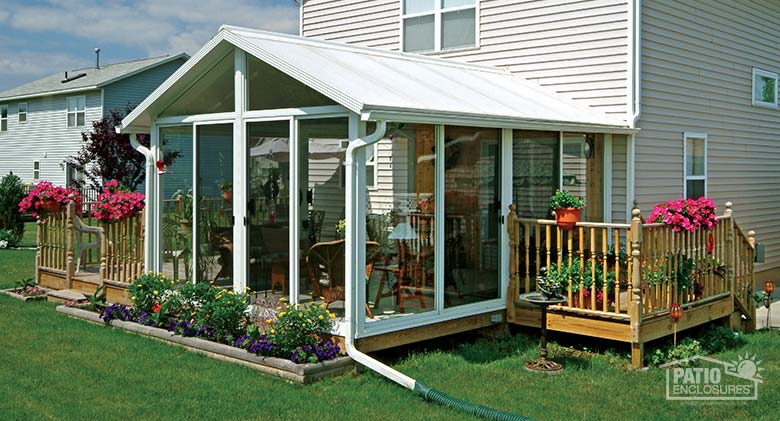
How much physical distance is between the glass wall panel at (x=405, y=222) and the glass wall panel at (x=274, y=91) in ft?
2.75

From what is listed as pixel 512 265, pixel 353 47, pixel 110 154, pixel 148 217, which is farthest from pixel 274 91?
pixel 110 154

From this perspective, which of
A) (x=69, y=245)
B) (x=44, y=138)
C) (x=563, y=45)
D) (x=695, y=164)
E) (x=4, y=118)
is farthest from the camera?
(x=4, y=118)

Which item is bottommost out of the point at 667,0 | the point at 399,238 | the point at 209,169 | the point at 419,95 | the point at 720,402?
the point at 720,402

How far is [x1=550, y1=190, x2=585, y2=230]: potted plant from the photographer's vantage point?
8211 millimetres

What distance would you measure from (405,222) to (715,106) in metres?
6.89

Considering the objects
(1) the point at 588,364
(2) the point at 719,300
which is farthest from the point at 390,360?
(2) the point at 719,300

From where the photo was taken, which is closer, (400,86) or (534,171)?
(400,86)

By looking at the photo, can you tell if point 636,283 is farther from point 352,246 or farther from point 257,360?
point 257,360

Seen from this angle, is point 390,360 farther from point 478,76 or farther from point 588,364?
point 478,76

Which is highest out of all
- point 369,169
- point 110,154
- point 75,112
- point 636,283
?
point 75,112

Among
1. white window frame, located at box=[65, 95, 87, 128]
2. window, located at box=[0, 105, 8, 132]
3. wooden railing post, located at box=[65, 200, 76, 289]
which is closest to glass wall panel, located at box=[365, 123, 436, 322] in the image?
wooden railing post, located at box=[65, 200, 76, 289]

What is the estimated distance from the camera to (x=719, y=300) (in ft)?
30.1

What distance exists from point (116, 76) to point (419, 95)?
84.2ft

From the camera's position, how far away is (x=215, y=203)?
28.7 ft
